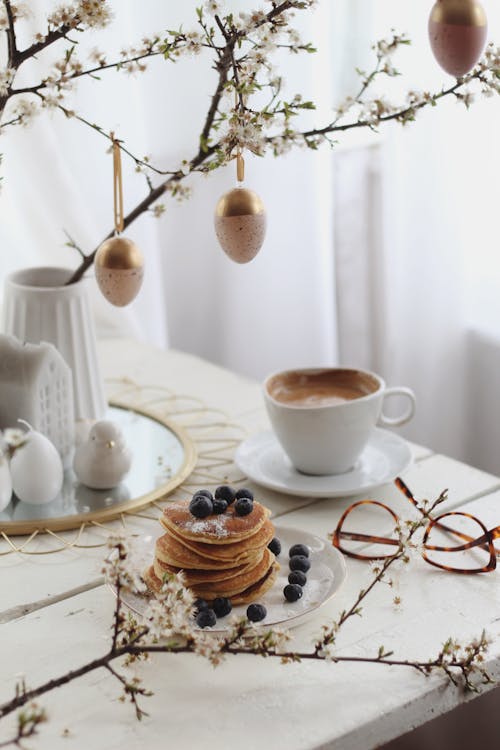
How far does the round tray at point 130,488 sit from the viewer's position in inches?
39.7

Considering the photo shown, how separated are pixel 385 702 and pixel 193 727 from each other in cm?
14

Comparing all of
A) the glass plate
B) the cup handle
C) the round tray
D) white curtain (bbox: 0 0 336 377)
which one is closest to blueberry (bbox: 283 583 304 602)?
the glass plate

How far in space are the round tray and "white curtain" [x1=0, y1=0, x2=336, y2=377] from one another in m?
0.54

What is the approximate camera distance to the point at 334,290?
2.18 metres

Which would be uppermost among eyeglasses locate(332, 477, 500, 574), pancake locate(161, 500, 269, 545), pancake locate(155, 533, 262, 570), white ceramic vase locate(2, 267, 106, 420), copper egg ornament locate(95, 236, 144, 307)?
copper egg ornament locate(95, 236, 144, 307)

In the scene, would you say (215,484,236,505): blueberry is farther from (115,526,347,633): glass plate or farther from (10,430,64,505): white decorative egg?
(10,430,64,505): white decorative egg

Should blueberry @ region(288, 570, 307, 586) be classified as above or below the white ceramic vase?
below

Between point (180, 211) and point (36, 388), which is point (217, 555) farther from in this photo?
point (180, 211)

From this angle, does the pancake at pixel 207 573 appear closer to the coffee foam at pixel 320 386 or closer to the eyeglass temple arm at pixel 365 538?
the eyeglass temple arm at pixel 365 538

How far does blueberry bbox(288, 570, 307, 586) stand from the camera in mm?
864

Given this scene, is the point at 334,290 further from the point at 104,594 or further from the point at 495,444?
the point at 104,594

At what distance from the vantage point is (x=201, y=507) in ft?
2.78

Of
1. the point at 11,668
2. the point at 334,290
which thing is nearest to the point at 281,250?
the point at 334,290

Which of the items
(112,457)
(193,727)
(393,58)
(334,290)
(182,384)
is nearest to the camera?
(193,727)
